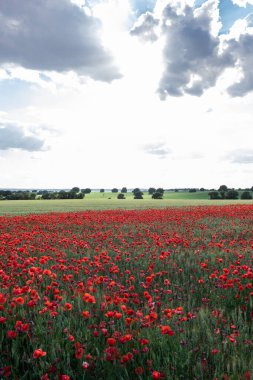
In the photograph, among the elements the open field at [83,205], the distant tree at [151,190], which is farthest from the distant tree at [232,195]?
the distant tree at [151,190]

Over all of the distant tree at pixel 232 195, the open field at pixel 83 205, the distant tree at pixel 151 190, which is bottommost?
the open field at pixel 83 205

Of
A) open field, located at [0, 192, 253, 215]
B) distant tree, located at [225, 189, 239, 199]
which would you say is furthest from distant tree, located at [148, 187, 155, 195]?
open field, located at [0, 192, 253, 215]

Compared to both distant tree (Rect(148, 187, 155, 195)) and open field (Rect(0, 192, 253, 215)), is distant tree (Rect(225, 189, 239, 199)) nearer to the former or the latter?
open field (Rect(0, 192, 253, 215))

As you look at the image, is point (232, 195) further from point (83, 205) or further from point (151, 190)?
point (83, 205)

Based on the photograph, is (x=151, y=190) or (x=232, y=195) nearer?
(x=232, y=195)

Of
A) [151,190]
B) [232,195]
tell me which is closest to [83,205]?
[232,195]

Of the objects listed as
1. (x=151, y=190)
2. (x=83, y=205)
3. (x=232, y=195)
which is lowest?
(x=83, y=205)

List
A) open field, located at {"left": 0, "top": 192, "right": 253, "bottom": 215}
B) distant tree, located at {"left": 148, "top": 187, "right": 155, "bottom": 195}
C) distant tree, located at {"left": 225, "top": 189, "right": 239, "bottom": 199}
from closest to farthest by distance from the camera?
open field, located at {"left": 0, "top": 192, "right": 253, "bottom": 215}
distant tree, located at {"left": 225, "top": 189, "right": 239, "bottom": 199}
distant tree, located at {"left": 148, "top": 187, "right": 155, "bottom": 195}

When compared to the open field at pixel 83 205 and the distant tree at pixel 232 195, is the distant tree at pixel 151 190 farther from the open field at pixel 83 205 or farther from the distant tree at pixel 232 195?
the open field at pixel 83 205

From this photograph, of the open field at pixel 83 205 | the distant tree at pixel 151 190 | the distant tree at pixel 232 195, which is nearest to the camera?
the open field at pixel 83 205

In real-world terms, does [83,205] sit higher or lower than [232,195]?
lower

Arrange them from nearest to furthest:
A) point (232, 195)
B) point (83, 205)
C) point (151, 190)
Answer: point (83, 205), point (232, 195), point (151, 190)

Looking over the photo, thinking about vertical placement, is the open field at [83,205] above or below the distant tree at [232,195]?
below

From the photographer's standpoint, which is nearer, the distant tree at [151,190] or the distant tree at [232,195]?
the distant tree at [232,195]
